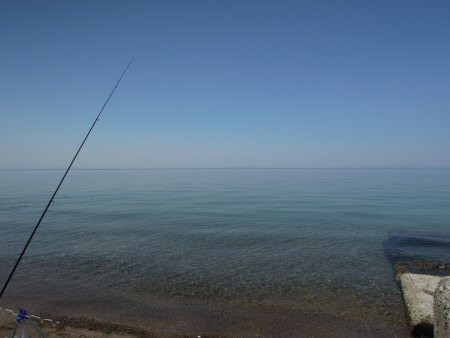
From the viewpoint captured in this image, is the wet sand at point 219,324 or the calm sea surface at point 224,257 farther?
the calm sea surface at point 224,257

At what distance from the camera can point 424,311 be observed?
7473mm

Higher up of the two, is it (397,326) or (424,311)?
(424,311)

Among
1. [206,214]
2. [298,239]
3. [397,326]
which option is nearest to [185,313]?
[397,326]

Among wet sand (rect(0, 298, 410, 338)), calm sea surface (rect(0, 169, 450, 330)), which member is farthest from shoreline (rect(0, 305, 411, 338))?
calm sea surface (rect(0, 169, 450, 330))

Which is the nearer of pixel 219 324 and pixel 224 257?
pixel 219 324

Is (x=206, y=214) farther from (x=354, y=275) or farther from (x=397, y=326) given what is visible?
(x=397, y=326)

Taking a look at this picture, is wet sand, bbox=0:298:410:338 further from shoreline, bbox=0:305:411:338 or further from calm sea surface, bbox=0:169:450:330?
calm sea surface, bbox=0:169:450:330

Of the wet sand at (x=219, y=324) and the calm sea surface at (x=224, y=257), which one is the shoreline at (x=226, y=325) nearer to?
the wet sand at (x=219, y=324)

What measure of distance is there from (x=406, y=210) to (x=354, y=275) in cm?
2101

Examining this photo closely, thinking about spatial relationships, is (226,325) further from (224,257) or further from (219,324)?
(224,257)

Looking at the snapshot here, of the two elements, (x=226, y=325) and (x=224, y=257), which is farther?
(x=224, y=257)

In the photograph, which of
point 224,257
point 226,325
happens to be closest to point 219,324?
point 226,325

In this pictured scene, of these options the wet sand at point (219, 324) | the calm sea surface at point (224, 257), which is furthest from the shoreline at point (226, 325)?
the calm sea surface at point (224, 257)

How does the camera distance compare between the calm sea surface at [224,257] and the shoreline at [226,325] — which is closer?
the shoreline at [226,325]
